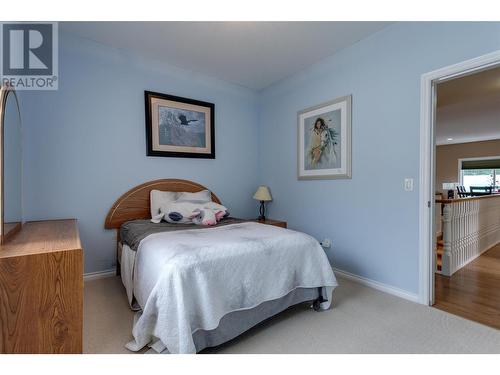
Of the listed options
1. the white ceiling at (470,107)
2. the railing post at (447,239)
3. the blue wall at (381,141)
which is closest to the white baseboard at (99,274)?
the blue wall at (381,141)

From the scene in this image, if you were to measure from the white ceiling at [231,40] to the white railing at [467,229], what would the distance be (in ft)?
7.26

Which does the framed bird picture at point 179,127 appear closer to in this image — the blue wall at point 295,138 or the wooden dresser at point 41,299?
the blue wall at point 295,138

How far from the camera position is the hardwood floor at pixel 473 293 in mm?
2019

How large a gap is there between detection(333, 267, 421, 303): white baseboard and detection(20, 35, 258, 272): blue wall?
7.19 ft

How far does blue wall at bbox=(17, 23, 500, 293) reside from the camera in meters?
2.25

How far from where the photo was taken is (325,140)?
3.03 m

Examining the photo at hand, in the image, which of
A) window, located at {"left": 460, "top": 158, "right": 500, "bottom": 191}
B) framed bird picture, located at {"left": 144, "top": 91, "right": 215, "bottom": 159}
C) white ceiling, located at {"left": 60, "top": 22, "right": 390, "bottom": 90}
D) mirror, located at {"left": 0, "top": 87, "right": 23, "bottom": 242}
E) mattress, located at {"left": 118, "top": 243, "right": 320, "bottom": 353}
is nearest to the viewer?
mirror, located at {"left": 0, "top": 87, "right": 23, "bottom": 242}

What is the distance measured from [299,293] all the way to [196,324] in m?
0.86

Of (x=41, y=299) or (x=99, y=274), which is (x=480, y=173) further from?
(x=41, y=299)

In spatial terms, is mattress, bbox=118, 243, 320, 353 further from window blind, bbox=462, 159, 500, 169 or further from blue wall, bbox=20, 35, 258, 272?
window blind, bbox=462, 159, 500, 169

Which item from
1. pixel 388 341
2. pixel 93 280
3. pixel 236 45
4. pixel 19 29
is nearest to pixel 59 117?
pixel 19 29

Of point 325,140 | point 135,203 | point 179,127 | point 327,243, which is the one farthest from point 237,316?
point 179,127

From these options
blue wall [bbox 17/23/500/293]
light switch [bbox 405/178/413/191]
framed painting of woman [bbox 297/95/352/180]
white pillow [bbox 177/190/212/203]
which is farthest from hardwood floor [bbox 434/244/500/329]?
white pillow [bbox 177/190/212/203]
